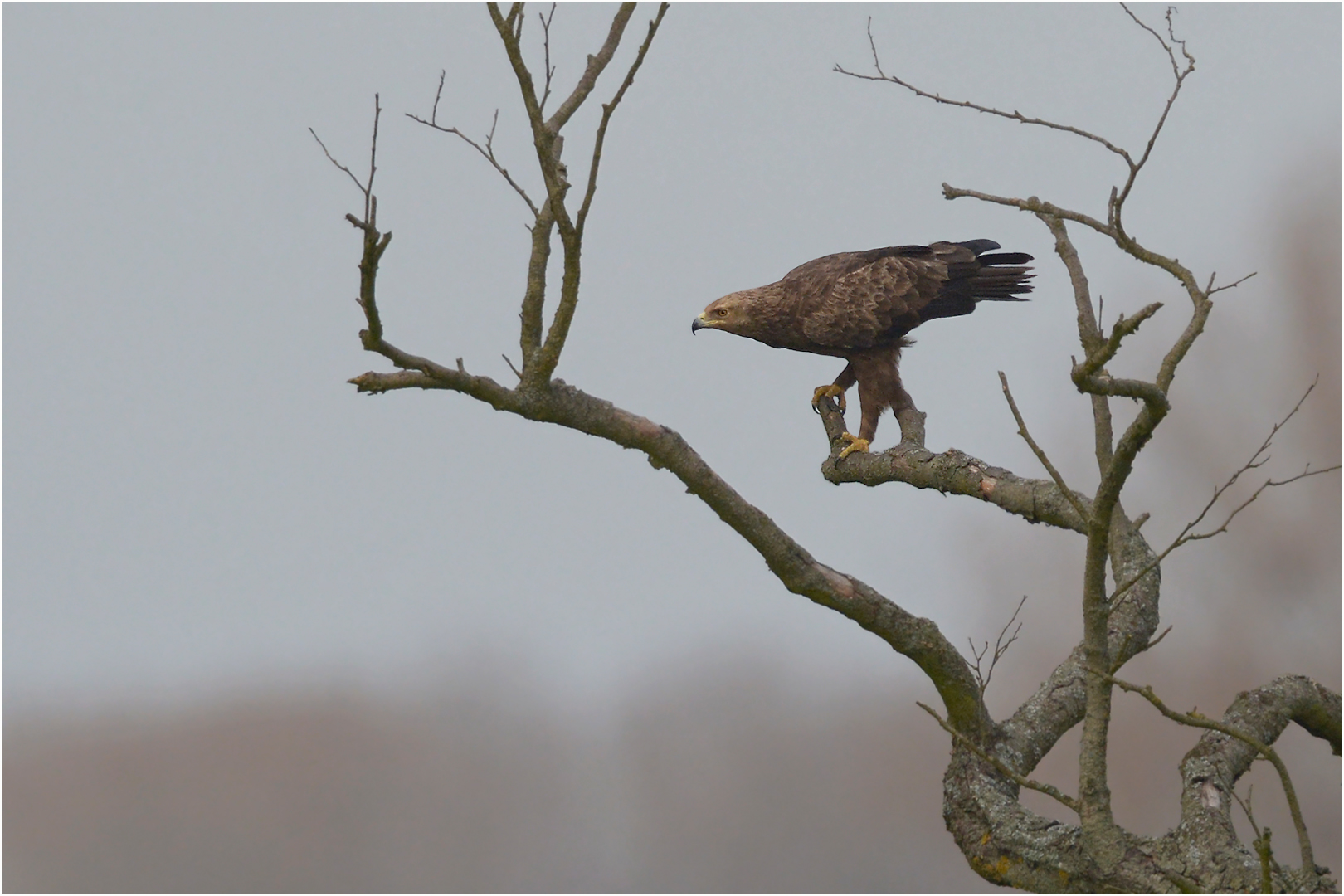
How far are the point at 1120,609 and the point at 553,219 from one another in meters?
3.12

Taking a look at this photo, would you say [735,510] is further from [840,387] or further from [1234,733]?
[840,387]

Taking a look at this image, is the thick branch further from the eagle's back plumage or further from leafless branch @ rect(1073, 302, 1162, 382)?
the eagle's back plumage

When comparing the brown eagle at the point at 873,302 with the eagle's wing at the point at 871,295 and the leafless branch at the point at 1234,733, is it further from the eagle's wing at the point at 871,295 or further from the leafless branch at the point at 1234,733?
the leafless branch at the point at 1234,733

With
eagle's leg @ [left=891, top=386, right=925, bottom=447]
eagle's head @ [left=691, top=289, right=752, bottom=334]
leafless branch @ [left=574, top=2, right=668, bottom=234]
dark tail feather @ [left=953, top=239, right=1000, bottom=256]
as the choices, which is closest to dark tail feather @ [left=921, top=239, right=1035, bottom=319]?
dark tail feather @ [left=953, top=239, right=1000, bottom=256]

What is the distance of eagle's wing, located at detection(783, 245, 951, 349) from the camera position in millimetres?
5562

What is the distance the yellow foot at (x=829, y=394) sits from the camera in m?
6.12

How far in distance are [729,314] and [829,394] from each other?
0.71m

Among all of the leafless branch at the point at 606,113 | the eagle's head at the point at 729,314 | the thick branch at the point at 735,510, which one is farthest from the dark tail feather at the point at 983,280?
the leafless branch at the point at 606,113

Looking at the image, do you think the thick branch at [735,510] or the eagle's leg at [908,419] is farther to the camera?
the eagle's leg at [908,419]

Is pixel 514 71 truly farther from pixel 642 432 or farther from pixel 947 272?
pixel 947 272

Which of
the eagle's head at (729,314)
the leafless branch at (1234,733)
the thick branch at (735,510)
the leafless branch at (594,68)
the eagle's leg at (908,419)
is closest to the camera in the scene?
the leafless branch at (1234,733)

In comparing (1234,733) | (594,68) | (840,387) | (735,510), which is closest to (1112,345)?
(1234,733)

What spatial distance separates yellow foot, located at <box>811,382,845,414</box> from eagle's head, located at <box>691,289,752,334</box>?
58 centimetres

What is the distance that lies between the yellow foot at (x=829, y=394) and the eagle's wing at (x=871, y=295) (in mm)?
368
